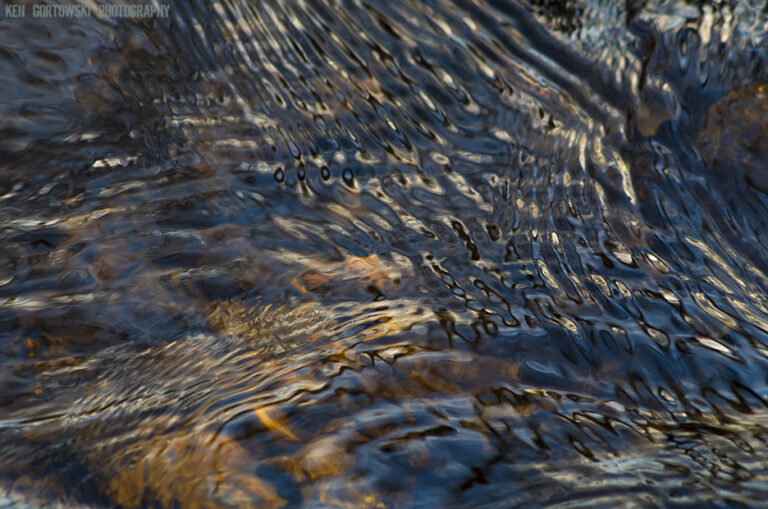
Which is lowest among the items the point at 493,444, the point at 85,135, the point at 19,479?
the point at 19,479

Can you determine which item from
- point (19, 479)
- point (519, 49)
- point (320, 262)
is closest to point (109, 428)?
point (19, 479)

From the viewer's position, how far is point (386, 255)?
2.34 meters

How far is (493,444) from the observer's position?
5.14 ft

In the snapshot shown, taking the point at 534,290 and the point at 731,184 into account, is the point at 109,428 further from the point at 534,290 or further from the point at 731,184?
the point at 731,184

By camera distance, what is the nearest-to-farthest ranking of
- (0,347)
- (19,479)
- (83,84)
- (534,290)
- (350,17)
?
(19,479) → (0,347) → (534,290) → (83,84) → (350,17)

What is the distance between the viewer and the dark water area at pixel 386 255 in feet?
5.08

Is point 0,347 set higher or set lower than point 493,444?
lower

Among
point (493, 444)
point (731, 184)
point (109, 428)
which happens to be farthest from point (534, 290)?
point (109, 428)

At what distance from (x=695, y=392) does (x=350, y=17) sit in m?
2.25

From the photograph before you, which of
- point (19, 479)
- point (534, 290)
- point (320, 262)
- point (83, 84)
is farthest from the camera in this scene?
point (83, 84)

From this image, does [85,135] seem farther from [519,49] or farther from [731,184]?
[731,184]

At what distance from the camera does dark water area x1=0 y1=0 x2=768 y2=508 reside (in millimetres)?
1550

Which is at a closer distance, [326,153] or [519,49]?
[326,153]

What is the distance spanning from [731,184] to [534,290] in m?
1.08
